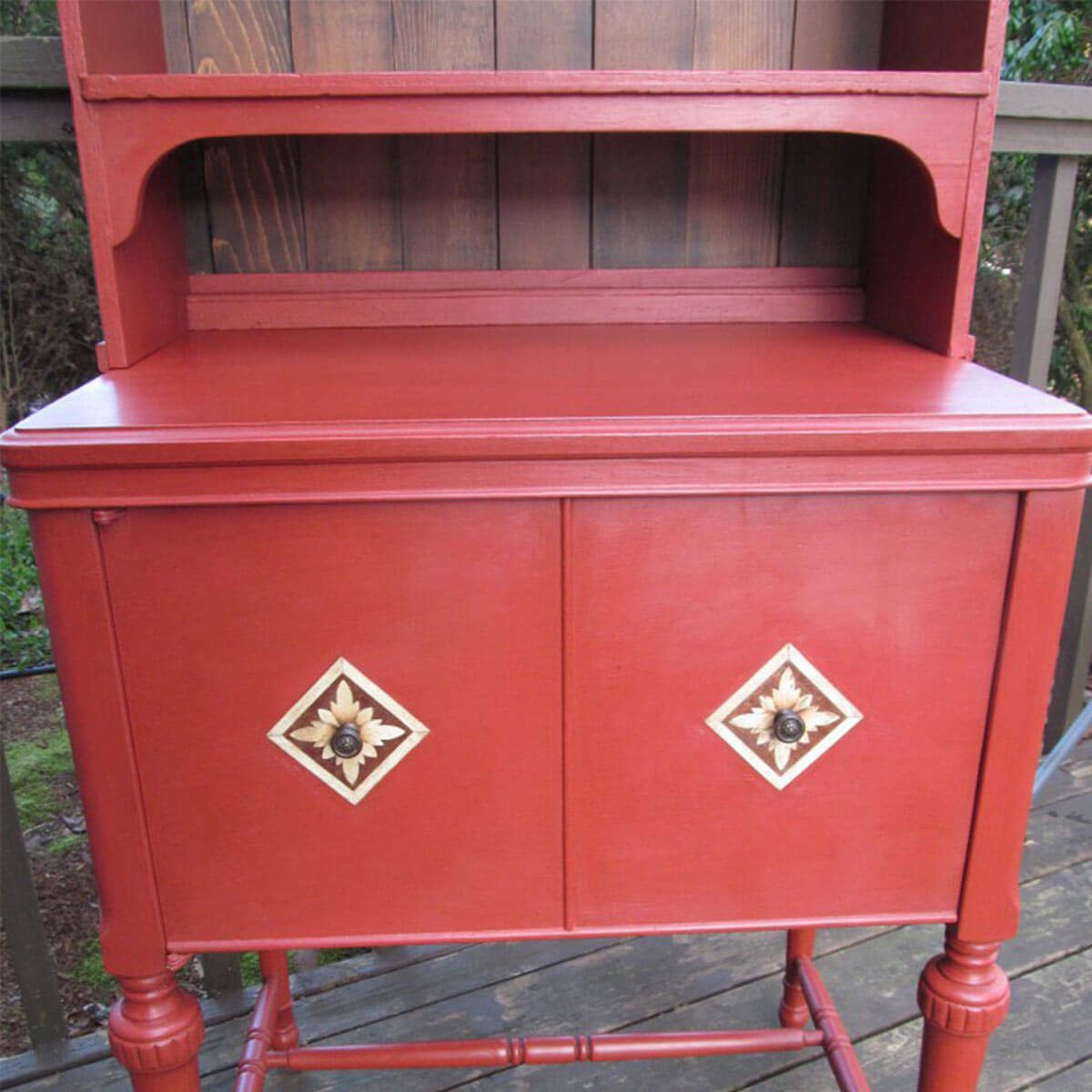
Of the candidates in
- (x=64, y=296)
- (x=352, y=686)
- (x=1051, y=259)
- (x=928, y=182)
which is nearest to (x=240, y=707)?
(x=352, y=686)

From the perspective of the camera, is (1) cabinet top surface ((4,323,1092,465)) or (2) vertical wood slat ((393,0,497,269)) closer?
(1) cabinet top surface ((4,323,1092,465))

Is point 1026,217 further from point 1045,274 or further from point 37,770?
point 37,770

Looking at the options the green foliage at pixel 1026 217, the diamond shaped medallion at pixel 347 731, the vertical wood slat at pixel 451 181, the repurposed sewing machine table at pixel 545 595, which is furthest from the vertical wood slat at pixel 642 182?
the green foliage at pixel 1026 217

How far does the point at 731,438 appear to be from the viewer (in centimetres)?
85

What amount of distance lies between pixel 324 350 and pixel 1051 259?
1305 mm

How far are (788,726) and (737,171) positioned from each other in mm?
851

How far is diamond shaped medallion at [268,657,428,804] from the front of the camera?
928 millimetres

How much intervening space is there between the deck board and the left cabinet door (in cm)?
72

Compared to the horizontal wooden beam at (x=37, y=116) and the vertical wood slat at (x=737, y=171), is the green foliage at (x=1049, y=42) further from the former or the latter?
the horizontal wooden beam at (x=37, y=116)

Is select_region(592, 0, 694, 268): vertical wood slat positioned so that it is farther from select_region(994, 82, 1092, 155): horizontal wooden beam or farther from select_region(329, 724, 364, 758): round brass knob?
select_region(329, 724, 364, 758): round brass knob

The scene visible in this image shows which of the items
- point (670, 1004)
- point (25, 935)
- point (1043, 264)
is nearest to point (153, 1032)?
point (25, 935)

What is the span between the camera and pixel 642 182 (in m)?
1.43

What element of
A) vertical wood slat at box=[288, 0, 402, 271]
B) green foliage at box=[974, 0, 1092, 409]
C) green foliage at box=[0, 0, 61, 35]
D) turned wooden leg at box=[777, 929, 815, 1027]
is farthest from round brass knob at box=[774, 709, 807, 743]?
green foliage at box=[0, 0, 61, 35]

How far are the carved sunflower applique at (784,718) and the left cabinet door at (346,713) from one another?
19 centimetres
